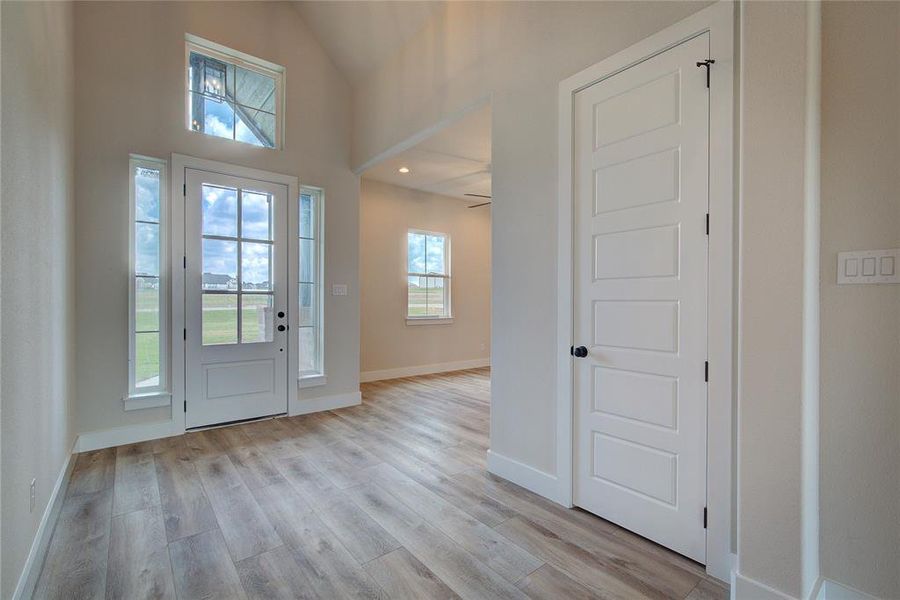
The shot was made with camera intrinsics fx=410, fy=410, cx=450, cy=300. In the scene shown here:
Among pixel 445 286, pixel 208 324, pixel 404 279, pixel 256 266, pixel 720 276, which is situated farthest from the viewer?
pixel 445 286

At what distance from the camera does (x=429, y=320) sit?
21.8 ft

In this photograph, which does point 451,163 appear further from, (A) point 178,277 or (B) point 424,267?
(A) point 178,277

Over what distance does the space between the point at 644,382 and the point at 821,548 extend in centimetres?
84

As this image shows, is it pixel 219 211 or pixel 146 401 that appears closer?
pixel 146 401

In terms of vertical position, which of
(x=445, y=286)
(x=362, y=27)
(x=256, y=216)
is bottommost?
(x=445, y=286)

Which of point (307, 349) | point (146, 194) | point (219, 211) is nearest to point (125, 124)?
point (146, 194)

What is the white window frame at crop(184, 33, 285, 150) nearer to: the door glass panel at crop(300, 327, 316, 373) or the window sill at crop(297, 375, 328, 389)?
the door glass panel at crop(300, 327, 316, 373)

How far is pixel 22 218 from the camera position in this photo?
64.9 inches

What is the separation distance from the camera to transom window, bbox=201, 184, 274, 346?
3.71 m

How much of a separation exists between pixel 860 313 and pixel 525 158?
1799 mm

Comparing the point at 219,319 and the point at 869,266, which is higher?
the point at 869,266

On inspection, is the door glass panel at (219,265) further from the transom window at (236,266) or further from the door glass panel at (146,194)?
the door glass panel at (146,194)

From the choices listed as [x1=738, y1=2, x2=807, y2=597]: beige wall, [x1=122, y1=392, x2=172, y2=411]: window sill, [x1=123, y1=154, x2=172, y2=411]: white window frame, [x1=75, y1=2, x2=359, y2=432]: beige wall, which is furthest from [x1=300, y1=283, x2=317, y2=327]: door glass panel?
[x1=738, y1=2, x2=807, y2=597]: beige wall

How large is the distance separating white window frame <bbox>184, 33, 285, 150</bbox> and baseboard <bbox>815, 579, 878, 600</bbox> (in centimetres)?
480
